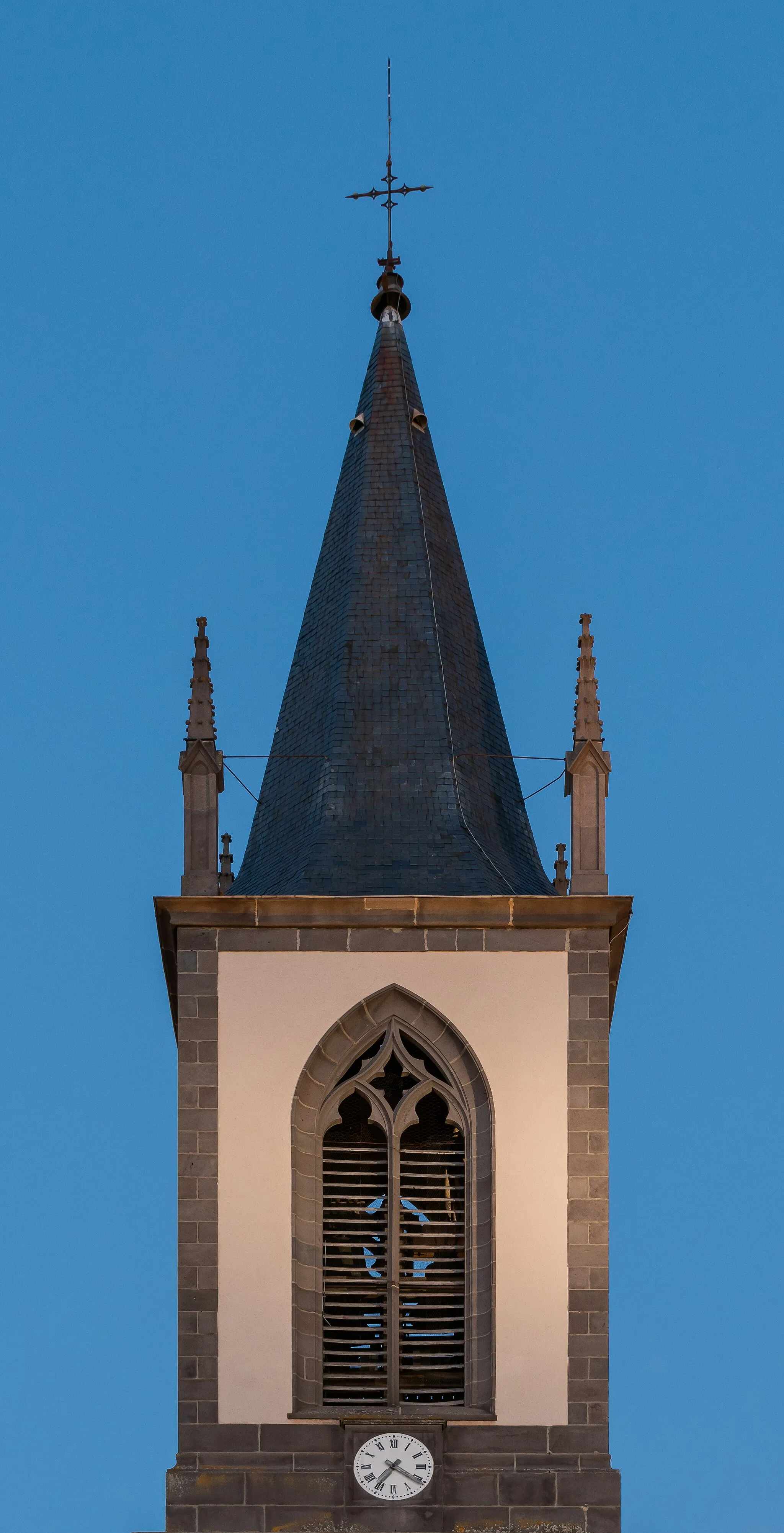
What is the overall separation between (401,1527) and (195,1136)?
4.12 metres

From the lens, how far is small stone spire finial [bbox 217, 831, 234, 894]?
40.1m

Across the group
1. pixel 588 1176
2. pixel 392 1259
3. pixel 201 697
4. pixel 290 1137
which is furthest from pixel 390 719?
pixel 392 1259

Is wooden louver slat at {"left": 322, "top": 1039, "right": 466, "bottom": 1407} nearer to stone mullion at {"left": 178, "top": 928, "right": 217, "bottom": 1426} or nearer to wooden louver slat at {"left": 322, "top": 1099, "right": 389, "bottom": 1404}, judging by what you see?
wooden louver slat at {"left": 322, "top": 1099, "right": 389, "bottom": 1404}

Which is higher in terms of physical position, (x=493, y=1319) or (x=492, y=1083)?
(x=492, y=1083)

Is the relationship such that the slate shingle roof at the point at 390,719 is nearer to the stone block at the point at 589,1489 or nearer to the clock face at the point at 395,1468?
the clock face at the point at 395,1468

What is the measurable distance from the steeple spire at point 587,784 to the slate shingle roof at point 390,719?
83cm

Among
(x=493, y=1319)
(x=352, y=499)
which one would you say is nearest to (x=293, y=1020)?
(x=493, y=1319)

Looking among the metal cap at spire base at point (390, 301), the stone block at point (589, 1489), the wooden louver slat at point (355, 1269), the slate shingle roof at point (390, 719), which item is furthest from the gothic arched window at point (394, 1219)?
the metal cap at spire base at point (390, 301)

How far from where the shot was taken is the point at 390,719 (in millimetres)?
39312

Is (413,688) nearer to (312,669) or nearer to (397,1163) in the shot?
(312,669)

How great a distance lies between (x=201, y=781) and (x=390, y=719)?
2464 millimetres

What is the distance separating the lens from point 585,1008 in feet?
119

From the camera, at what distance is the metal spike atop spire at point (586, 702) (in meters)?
38.2

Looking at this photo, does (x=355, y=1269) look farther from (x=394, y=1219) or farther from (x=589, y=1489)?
(x=589, y=1489)
